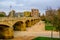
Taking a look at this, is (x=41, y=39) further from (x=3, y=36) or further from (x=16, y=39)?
(x=3, y=36)

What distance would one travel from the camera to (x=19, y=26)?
53.3 m

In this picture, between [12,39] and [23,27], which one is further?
[23,27]

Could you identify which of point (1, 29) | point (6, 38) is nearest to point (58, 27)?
point (6, 38)

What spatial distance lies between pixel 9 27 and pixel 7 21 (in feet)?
4.98

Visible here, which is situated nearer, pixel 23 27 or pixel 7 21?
pixel 7 21

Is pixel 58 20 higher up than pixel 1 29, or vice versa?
pixel 58 20

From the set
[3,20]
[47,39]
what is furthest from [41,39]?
[3,20]

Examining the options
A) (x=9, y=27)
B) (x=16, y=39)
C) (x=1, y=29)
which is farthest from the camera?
(x=1, y=29)

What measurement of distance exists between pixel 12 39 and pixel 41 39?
261 inches

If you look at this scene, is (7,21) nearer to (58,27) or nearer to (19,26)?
(58,27)

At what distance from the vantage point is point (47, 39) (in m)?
31.7

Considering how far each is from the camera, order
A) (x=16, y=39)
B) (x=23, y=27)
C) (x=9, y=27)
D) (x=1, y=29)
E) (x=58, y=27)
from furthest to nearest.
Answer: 1. (x=23, y=27)
2. (x=1, y=29)
3. (x=9, y=27)
4. (x=16, y=39)
5. (x=58, y=27)

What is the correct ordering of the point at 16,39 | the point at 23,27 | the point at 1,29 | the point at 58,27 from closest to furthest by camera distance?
the point at 58,27, the point at 16,39, the point at 1,29, the point at 23,27

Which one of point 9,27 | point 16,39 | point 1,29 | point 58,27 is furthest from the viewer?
point 1,29
